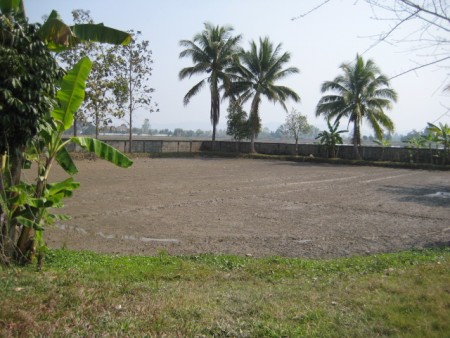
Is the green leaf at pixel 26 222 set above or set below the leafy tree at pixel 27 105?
below

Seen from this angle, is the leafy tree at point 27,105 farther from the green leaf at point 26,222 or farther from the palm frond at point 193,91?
the palm frond at point 193,91

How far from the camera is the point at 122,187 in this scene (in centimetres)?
1608

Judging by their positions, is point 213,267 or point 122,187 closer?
point 213,267

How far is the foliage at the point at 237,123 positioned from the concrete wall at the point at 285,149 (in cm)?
83

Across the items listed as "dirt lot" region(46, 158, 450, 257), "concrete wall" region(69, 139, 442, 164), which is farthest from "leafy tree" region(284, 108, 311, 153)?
"dirt lot" region(46, 158, 450, 257)

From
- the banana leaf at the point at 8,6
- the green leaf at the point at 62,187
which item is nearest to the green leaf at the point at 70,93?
the green leaf at the point at 62,187

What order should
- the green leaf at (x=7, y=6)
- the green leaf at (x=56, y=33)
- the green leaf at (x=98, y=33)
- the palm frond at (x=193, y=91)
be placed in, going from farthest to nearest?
the palm frond at (x=193, y=91) → the green leaf at (x=98, y=33) → the green leaf at (x=56, y=33) → the green leaf at (x=7, y=6)

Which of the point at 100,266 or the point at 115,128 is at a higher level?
the point at 115,128

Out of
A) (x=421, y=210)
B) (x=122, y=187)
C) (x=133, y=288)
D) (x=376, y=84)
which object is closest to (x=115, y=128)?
(x=122, y=187)

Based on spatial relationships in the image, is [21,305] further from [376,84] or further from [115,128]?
[376,84]

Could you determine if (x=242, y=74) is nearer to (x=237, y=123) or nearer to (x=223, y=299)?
(x=237, y=123)

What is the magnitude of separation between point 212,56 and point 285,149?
1029cm

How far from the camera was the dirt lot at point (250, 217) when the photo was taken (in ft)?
27.1

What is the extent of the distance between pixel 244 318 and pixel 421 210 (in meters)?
10.5
